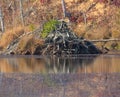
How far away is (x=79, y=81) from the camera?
1258 centimetres

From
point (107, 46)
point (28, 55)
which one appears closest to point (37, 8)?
point (107, 46)

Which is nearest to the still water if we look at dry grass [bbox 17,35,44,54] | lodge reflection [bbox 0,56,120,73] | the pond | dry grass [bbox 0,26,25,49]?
lodge reflection [bbox 0,56,120,73]

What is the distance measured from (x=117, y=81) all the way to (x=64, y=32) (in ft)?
38.3

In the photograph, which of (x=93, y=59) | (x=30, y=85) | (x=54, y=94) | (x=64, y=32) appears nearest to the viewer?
(x=54, y=94)

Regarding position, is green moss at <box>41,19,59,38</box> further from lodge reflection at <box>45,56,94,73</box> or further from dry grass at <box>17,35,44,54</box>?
lodge reflection at <box>45,56,94,73</box>

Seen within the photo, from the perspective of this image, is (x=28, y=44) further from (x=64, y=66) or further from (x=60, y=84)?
(x=60, y=84)

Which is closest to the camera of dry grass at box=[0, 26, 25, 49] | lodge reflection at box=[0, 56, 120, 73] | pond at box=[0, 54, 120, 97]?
pond at box=[0, 54, 120, 97]

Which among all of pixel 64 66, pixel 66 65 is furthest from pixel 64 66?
pixel 66 65

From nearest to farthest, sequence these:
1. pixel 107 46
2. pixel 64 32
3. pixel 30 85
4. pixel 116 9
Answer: pixel 30 85
pixel 64 32
pixel 107 46
pixel 116 9

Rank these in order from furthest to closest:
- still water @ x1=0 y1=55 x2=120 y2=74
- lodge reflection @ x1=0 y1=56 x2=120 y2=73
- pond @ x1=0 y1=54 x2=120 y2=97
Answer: lodge reflection @ x1=0 y1=56 x2=120 y2=73 → still water @ x1=0 y1=55 x2=120 y2=74 → pond @ x1=0 y1=54 x2=120 y2=97

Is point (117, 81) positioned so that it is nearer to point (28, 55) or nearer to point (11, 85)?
point (11, 85)

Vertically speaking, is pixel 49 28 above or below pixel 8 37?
above

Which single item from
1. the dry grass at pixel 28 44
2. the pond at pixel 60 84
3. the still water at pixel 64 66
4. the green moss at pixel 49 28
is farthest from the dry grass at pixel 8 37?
the pond at pixel 60 84

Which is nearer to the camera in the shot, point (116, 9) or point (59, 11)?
point (116, 9)
